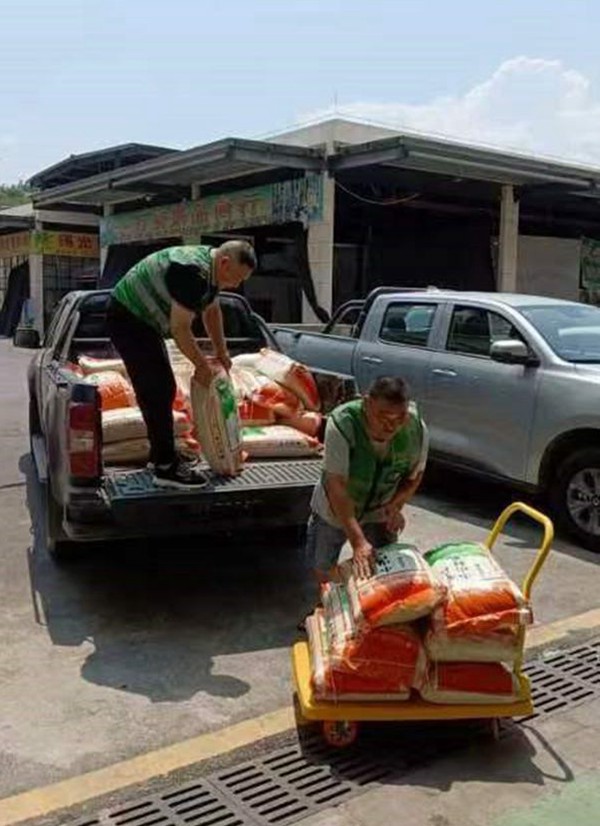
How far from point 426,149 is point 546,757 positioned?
503 inches

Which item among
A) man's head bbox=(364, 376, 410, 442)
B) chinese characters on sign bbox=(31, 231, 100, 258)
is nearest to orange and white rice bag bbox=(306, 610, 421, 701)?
man's head bbox=(364, 376, 410, 442)

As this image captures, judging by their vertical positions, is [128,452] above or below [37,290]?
below

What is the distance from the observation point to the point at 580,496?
6.34 meters

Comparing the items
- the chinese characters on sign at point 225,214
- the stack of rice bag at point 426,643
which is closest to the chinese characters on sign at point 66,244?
the chinese characters on sign at point 225,214

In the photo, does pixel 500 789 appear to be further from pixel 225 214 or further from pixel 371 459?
pixel 225 214

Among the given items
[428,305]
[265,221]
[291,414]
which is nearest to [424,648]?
[291,414]

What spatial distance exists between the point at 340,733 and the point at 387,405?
51.6 inches

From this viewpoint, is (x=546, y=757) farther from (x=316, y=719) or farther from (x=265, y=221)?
(x=265, y=221)

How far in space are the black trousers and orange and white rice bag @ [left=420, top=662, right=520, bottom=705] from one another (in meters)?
2.04

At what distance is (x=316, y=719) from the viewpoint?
3420 mm

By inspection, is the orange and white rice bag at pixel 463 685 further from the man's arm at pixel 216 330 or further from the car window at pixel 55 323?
the car window at pixel 55 323

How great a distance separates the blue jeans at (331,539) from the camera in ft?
13.8

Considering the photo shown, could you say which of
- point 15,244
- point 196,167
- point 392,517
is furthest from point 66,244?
point 392,517

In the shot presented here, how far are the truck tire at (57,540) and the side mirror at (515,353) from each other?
3.33 m
